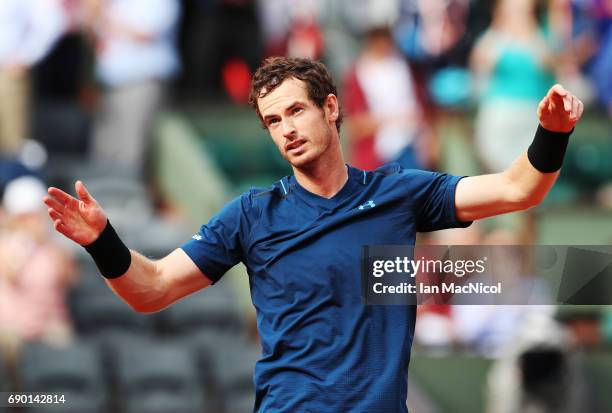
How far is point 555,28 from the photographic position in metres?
11.8

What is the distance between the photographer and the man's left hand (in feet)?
13.1

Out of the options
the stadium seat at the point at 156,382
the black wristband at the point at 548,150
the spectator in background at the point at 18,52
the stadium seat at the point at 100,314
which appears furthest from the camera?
the spectator in background at the point at 18,52

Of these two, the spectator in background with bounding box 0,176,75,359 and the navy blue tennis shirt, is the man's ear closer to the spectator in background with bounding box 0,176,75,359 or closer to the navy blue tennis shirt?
the navy blue tennis shirt

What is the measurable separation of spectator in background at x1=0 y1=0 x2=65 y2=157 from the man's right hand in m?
6.04

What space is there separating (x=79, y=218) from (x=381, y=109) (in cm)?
642

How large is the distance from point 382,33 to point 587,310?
277cm

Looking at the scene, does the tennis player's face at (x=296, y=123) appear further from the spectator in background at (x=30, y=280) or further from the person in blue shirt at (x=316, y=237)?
the spectator in background at (x=30, y=280)

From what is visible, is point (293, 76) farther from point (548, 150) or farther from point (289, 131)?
point (548, 150)

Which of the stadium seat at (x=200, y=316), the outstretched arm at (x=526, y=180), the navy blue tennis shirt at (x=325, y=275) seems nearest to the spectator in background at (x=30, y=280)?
the stadium seat at (x=200, y=316)

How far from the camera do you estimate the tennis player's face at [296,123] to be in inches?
165

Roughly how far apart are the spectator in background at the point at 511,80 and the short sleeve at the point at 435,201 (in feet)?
19.8

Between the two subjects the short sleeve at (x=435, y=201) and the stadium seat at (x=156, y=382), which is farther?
the stadium seat at (x=156, y=382)

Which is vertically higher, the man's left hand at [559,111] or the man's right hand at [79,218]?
the man's left hand at [559,111]

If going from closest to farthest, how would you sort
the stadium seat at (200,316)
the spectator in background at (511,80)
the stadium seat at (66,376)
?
the stadium seat at (66,376), the stadium seat at (200,316), the spectator in background at (511,80)
